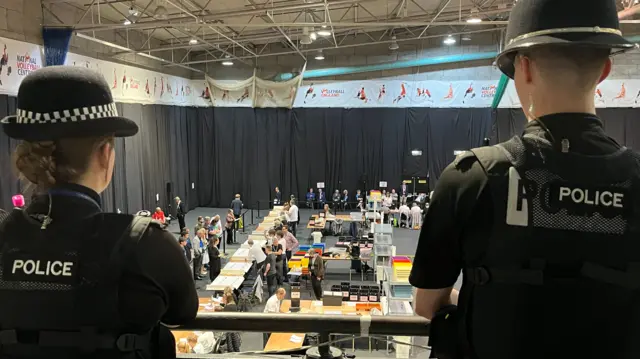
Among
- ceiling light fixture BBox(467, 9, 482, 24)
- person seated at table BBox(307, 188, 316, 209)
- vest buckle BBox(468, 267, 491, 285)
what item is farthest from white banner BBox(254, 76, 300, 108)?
vest buckle BBox(468, 267, 491, 285)

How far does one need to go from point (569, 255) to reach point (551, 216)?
8cm

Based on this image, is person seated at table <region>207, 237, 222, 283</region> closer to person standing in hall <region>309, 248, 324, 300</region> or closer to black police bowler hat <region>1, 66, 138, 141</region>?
person standing in hall <region>309, 248, 324, 300</region>

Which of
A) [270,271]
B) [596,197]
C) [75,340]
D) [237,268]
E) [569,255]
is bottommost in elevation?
[270,271]

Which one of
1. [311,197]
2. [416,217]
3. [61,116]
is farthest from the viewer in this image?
[311,197]

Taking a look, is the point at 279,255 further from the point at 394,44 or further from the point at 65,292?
the point at 394,44

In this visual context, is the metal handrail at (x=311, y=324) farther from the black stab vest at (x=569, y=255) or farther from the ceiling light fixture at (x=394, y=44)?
the ceiling light fixture at (x=394, y=44)

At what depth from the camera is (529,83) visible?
0.98 meters

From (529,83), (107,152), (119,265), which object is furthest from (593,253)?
(107,152)

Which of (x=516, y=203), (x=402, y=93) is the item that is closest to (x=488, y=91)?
(x=402, y=93)

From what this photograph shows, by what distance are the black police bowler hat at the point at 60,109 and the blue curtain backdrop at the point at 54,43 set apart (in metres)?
11.3

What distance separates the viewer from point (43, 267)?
3.31ft

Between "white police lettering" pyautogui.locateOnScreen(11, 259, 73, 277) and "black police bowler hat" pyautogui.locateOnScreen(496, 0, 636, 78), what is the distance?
102cm

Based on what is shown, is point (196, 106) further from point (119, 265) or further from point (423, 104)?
point (119, 265)

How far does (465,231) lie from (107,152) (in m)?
0.84
